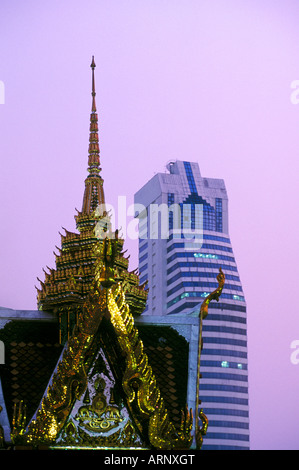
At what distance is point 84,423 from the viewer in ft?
90.9

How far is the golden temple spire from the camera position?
3409 cm

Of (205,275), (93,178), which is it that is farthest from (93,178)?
(205,275)

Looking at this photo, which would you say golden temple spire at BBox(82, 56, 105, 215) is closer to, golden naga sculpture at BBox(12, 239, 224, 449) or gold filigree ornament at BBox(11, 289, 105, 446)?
golden naga sculpture at BBox(12, 239, 224, 449)

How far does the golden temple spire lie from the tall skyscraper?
128 meters

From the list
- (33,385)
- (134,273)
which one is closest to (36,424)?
(33,385)

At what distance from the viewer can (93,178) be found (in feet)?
113

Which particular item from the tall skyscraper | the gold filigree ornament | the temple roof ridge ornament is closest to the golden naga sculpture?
the gold filigree ornament

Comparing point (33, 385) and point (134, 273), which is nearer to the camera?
point (33, 385)

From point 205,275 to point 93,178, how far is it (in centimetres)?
13230

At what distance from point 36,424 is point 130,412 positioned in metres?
2.33

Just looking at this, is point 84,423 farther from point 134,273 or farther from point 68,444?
point 134,273
